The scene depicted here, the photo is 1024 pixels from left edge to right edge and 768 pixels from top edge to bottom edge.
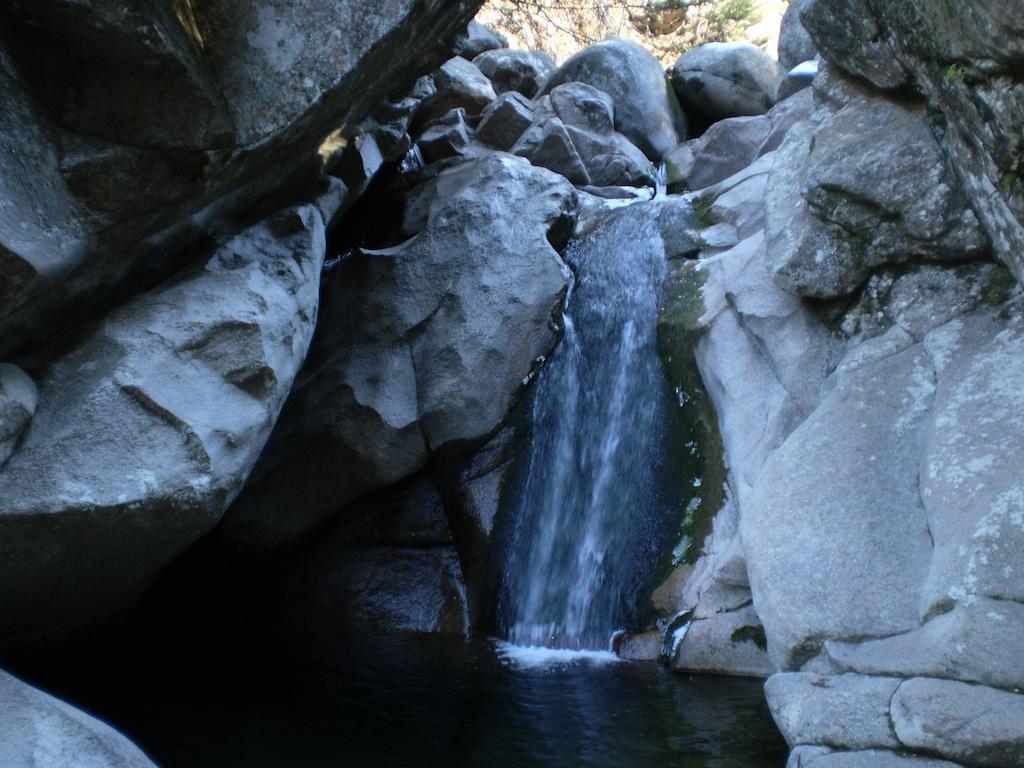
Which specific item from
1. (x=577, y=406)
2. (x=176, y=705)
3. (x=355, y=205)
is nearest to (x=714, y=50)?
(x=355, y=205)

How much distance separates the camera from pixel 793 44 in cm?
1413

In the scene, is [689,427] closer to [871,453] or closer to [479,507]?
[479,507]

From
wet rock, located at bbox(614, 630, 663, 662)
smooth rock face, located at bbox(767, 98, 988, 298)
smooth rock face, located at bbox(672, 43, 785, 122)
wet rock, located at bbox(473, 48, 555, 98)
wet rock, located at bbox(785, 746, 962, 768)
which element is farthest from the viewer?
wet rock, located at bbox(473, 48, 555, 98)

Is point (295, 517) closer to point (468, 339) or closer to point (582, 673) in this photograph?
point (468, 339)

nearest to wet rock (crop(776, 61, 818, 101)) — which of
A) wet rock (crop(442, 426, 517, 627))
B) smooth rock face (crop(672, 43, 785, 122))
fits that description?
smooth rock face (crop(672, 43, 785, 122))

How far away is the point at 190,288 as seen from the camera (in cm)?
636

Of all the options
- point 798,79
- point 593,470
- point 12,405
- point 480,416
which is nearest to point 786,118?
point 798,79

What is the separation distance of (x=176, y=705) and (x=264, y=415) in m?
2.10

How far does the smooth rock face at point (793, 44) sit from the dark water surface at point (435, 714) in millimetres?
10225

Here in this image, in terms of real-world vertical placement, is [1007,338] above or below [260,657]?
above

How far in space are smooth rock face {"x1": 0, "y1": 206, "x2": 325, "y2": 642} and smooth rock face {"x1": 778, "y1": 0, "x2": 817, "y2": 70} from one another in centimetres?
1002

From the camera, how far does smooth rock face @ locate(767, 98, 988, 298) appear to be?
608cm

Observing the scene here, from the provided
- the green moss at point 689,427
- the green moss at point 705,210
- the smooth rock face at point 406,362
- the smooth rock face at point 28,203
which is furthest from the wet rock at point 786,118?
the smooth rock face at point 28,203

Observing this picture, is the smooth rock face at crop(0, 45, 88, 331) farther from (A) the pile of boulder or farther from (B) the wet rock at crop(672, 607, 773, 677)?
(B) the wet rock at crop(672, 607, 773, 677)
